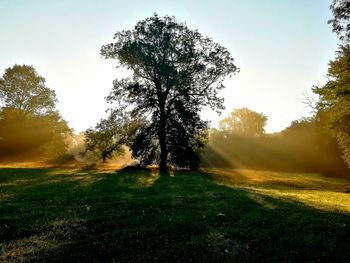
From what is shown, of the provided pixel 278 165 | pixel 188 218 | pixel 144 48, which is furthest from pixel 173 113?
pixel 278 165

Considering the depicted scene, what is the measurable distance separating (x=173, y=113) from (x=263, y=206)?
96.4 feet

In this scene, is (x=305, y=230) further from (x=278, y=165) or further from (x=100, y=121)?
(x=278, y=165)

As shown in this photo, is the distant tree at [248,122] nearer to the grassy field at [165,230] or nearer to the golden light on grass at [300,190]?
the golden light on grass at [300,190]

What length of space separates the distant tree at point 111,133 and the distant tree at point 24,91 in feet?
92.0

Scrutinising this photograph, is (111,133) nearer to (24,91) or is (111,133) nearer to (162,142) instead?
(162,142)

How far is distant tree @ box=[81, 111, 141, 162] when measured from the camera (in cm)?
4619

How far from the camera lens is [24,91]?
68562 millimetres

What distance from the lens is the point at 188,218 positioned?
14766 millimetres

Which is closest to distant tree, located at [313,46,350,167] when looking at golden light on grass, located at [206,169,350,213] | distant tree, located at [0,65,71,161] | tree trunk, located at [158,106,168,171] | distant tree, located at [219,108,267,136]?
golden light on grass, located at [206,169,350,213]

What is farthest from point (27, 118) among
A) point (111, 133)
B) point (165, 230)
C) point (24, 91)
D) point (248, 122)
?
point (248, 122)

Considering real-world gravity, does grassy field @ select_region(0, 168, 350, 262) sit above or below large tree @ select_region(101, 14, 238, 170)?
below

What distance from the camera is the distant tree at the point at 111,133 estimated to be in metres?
46.2

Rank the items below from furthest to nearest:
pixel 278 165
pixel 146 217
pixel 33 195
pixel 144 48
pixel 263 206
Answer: pixel 278 165
pixel 144 48
pixel 33 195
pixel 263 206
pixel 146 217

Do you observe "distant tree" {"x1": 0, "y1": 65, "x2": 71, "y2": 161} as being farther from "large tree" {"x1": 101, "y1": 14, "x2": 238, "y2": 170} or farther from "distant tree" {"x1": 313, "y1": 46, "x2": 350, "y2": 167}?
"distant tree" {"x1": 313, "y1": 46, "x2": 350, "y2": 167}
